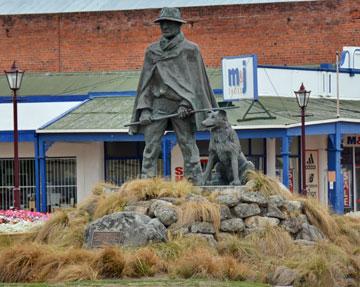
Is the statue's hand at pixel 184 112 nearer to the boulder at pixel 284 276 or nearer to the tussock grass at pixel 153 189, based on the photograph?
the tussock grass at pixel 153 189

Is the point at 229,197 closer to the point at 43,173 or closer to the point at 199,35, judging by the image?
the point at 43,173

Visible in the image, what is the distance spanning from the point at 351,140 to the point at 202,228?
988 inches

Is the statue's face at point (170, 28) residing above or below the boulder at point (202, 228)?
above

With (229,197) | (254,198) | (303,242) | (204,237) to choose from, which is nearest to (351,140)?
(254,198)

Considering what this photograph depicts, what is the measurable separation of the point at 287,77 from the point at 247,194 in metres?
22.4

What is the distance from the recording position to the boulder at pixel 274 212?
65.2 feet

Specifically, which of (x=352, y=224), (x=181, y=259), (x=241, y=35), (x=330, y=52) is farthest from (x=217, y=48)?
(x=181, y=259)

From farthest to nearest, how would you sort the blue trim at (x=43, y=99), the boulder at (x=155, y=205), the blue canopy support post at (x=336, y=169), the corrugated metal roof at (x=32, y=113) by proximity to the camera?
the blue trim at (x=43, y=99)
the corrugated metal roof at (x=32, y=113)
the blue canopy support post at (x=336, y=169)
the boulder at (x=155, y=205)

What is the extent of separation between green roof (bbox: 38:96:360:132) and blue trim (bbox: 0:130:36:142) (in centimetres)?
74

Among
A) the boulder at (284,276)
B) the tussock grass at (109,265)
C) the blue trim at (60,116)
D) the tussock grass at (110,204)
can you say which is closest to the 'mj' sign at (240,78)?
the blue trim at (60,116)

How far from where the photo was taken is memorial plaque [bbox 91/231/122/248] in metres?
18.3

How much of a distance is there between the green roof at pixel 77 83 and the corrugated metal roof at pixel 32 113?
105 inches

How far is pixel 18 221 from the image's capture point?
24125 millimetres

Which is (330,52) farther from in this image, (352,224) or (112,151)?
(352,224)
